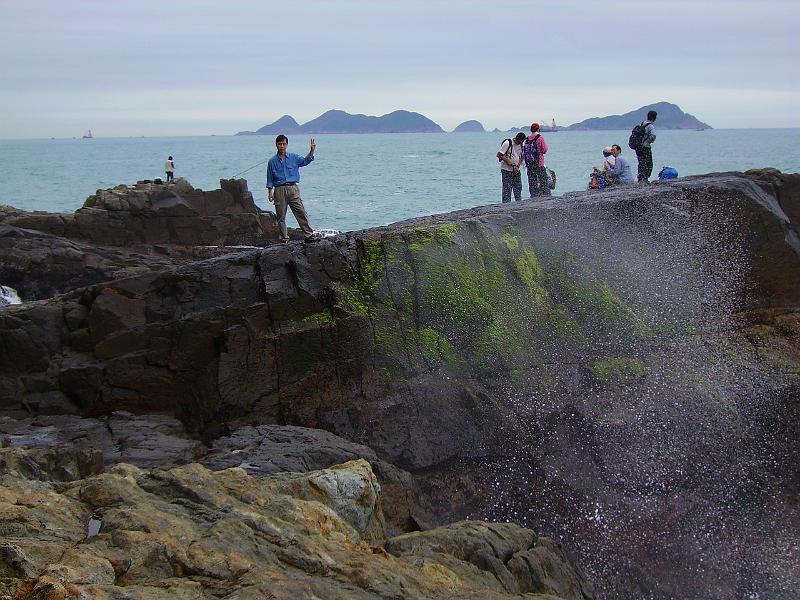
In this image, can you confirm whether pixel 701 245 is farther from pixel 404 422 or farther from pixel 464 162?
pixel 464 162

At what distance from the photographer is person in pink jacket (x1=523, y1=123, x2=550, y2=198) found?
16.6 m

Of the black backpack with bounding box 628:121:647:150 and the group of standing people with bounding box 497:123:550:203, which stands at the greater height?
the black backpack with bounding box 628:121:647:150

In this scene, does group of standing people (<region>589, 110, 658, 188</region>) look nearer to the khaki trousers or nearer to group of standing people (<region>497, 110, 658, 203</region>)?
group of standing people (<region>497, 110, 658, 203</region>)

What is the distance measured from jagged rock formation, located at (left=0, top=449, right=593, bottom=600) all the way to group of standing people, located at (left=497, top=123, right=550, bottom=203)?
9.94m

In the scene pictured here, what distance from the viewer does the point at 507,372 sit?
11.0 meters

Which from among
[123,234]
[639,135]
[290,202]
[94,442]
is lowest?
[94,442]

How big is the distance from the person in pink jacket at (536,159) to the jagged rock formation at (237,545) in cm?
1025

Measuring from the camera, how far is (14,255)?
20.9 meters

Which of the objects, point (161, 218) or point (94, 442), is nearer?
point (94, 442)

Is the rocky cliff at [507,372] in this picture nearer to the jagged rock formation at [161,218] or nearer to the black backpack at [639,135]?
the black backpack at [639,135]

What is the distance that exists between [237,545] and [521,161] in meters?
12.3

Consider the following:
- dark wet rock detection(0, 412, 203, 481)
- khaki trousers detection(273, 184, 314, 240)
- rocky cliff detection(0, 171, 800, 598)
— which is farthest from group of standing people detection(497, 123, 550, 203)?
dark wet rock detection(0, 412, 203, 481)

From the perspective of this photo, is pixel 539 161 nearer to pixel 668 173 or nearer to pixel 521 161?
pixel 521 161

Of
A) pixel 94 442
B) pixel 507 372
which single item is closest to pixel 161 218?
pixel 94 442
